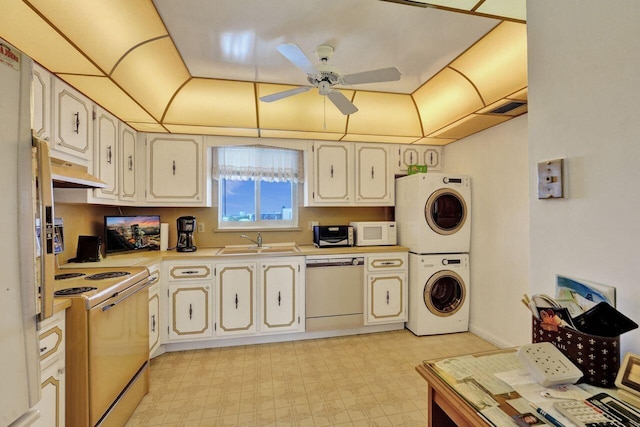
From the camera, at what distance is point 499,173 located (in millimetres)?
2883

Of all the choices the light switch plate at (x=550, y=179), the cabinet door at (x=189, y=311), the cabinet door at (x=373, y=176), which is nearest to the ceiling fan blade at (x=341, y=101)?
the cabinet door at (x=373, y=176)

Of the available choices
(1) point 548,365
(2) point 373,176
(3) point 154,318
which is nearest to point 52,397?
(3) point 154,318

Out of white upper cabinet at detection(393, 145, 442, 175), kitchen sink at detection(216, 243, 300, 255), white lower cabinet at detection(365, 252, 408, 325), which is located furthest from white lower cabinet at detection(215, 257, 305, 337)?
white upper cabinet at detection(393, 145, 442, 175)

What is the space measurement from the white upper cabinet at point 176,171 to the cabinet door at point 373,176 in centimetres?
185

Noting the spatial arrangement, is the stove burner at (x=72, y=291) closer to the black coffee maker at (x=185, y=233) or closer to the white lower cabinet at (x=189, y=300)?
the white lower cabinet at (x=189, y=300)

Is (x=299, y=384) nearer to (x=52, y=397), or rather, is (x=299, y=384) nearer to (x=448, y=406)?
(x=52, y=397)

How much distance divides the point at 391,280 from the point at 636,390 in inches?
103

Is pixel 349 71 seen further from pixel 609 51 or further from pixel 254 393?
pixel 254 393

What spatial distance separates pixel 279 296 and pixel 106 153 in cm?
211

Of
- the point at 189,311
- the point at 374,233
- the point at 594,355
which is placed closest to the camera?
the point at 594,355

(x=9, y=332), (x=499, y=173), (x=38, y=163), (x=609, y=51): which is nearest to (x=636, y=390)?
(x=609, y=51)

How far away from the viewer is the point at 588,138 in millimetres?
893

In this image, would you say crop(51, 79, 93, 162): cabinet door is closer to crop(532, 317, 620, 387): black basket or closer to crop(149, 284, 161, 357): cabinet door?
crop(149, 284, 161, 357): cabinet door

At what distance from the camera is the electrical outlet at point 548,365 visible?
30.1 inches
